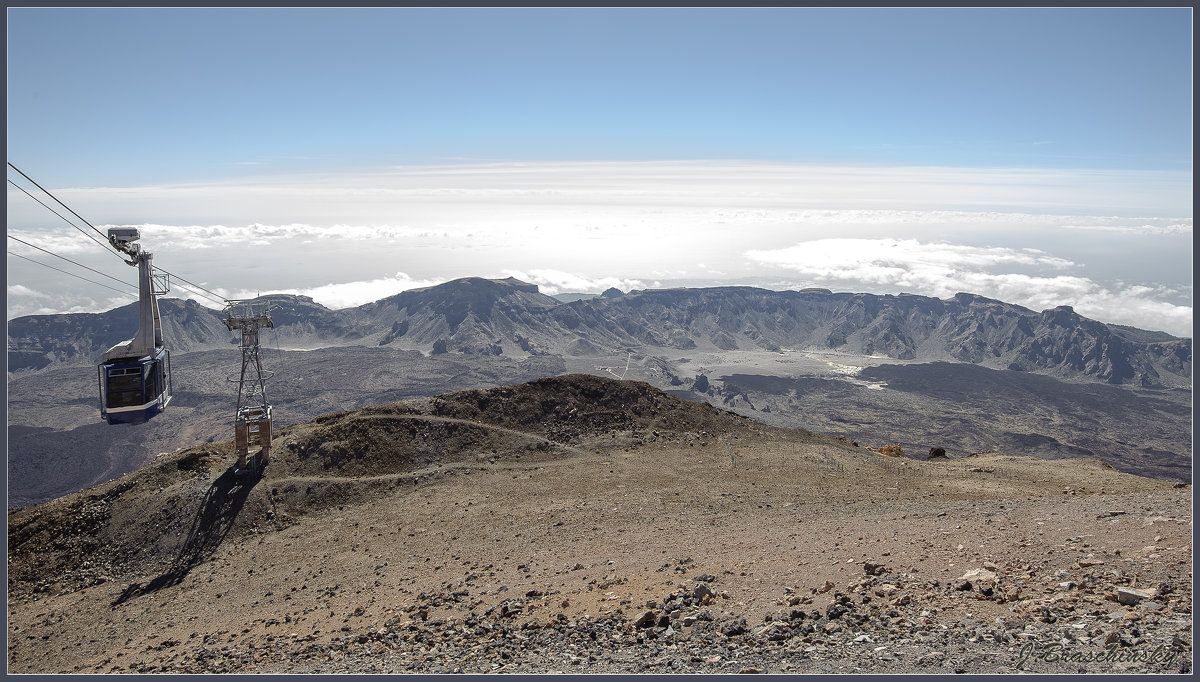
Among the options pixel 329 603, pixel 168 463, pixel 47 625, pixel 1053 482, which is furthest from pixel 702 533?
pixel 168 463

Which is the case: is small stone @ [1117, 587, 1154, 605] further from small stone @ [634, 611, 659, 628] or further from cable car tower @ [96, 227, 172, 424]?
cable car tower @ [96, 227, 172, 424]

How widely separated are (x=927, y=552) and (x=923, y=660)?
23.4 ft

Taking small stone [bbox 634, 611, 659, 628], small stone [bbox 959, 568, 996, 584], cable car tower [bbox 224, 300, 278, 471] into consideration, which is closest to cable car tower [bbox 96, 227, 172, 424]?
cable car tower [bbox 224, 300, 278, 471]

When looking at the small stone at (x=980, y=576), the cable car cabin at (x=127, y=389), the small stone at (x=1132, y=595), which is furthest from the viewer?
the cable car cabin at (x=127, y=389)

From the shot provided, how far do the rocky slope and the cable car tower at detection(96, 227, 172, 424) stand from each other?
4.64 metres

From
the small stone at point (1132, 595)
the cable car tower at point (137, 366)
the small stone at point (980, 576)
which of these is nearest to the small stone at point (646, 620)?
the small stone at point (980, 576)

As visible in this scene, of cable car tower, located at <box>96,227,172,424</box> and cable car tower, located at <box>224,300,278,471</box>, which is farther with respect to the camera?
cable car tower, located at <box>224,300,278,471</box>

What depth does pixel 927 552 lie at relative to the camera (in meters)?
17.0

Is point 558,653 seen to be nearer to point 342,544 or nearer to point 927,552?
point 927,552

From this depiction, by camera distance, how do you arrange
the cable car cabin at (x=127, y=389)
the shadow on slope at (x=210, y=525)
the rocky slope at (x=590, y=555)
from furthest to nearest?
the cable car cabin at (x=127, y=389)
the shadow on slope at (x=210, y=525)
the rocky slope at (x=590, y=555)

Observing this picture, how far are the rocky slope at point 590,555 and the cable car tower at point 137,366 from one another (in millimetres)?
4644

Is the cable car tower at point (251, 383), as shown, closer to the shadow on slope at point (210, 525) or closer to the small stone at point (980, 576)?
the shadow on slope at point (210, 525)

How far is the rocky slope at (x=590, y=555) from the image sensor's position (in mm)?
12414

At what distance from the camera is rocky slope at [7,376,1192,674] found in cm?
1241
